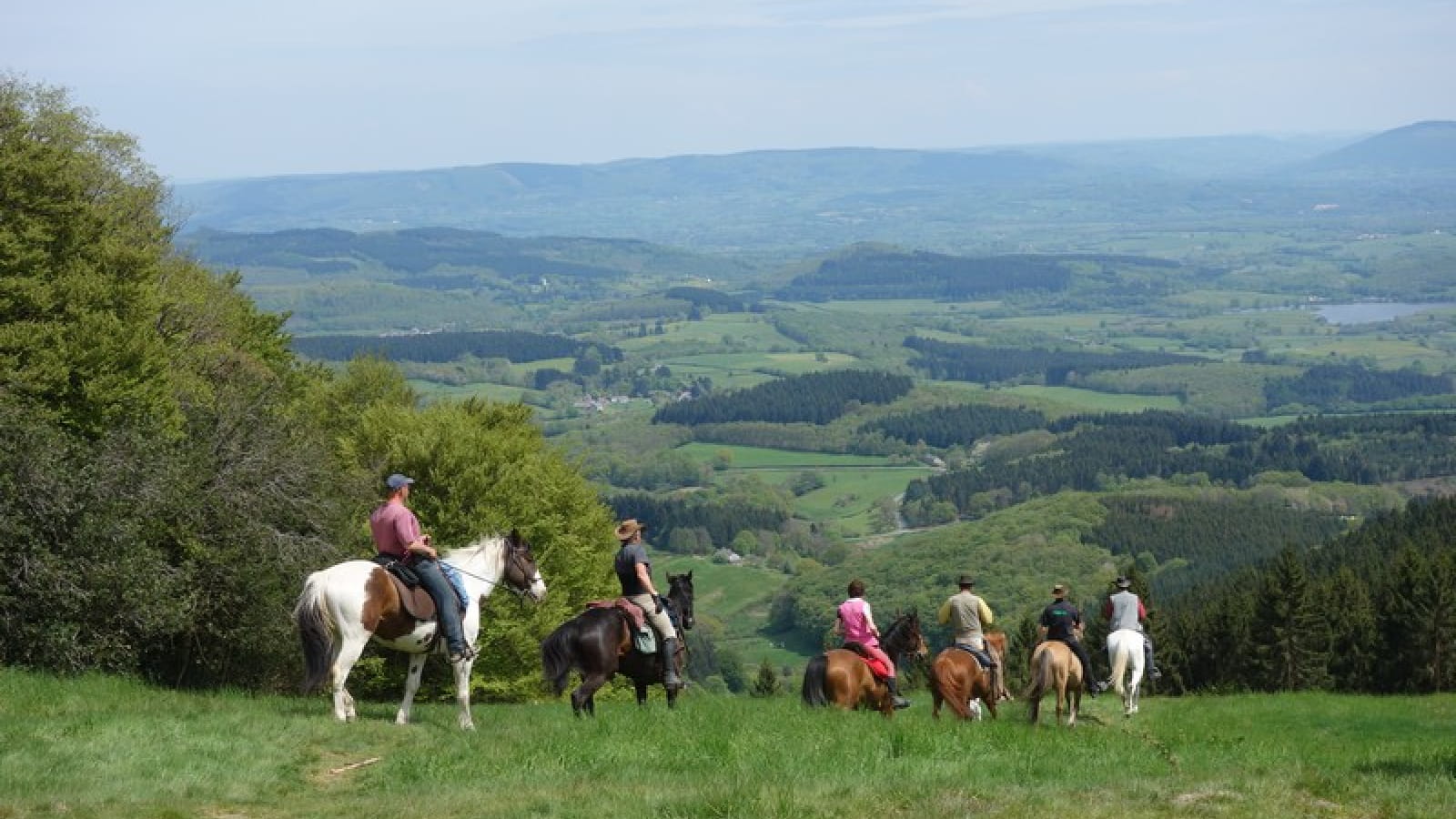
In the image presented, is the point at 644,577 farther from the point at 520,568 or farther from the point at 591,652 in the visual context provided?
the point at 520,568

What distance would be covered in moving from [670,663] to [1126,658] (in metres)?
10.6

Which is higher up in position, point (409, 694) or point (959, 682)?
point (409, 694)

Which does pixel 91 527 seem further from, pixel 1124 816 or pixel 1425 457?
pixel 1425 457

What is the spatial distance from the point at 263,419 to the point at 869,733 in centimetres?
1971

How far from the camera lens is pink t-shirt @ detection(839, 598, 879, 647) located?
73.6 ft

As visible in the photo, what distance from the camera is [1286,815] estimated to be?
45.9ft

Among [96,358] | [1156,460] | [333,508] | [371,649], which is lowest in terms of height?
[1156,460]

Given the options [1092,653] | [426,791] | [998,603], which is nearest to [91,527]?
[426,791]

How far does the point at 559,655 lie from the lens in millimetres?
20938

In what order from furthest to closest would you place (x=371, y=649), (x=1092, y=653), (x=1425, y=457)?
(x=1425, y=457)
(x=1092, y=653)
(x=371, y=649)

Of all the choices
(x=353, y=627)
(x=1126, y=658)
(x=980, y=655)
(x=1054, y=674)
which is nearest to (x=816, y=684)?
(x=980, y=655)

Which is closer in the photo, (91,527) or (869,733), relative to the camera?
(869,733)

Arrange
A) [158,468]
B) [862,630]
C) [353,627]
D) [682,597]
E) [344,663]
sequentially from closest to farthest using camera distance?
[344,663]
[353,627]
[862,630]
[682,597]
[158,468]

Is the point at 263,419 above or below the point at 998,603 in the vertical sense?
above
